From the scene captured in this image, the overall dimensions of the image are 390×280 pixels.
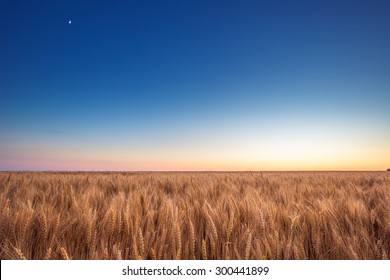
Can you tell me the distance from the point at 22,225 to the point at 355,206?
75.6 inches

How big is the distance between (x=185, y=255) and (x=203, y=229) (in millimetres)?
365

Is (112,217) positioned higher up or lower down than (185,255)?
higher up

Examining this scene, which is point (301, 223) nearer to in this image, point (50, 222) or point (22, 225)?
point (50, 222)
